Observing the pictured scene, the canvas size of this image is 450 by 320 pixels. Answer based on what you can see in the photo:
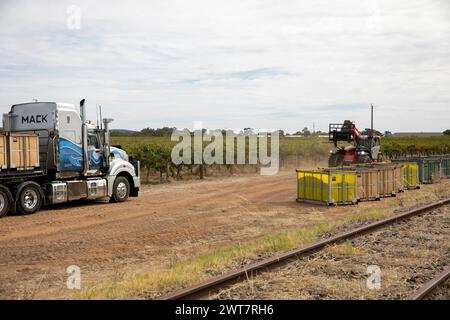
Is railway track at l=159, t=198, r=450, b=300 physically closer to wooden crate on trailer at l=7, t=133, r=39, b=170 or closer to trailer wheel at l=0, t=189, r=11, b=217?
trailer wheel at l=0, t=189, r=11, b=217

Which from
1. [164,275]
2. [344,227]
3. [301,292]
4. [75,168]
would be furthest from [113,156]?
[301,292]

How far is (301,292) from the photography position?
25.1ft

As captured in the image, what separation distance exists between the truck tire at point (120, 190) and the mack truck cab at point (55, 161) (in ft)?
0.13

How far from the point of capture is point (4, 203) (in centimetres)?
1551

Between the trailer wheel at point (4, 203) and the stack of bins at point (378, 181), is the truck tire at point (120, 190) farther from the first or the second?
the stack of bins at point (378, 181)

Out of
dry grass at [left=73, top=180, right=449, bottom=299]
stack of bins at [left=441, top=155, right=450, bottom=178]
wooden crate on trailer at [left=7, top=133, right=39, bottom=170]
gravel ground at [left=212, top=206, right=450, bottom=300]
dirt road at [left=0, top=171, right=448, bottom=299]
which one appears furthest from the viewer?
stack of bins at [left=441, top=155, right=450, bottom=178]

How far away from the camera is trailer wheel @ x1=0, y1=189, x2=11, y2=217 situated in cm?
1541

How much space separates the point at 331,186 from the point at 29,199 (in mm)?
10198

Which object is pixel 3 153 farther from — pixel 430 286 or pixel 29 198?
pixel 430 286

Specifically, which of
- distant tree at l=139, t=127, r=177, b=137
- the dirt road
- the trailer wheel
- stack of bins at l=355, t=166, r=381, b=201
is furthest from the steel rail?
distant tree at l=139, t=127, r=177, b=137

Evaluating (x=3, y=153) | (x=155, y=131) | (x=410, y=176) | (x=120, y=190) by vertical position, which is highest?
(x=155, y=131)

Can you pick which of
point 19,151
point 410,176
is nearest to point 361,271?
point 19,151

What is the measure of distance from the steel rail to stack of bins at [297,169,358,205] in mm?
9710

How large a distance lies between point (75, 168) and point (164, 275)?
34.8ft
